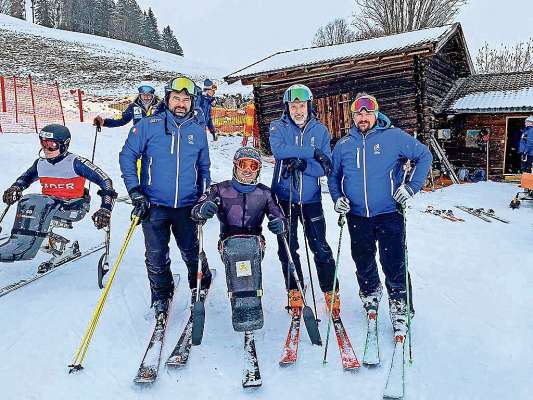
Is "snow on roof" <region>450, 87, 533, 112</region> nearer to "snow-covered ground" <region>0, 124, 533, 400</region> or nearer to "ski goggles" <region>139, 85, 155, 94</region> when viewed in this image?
"snow-covered ground" <region>0, 124, 533, 400</region>

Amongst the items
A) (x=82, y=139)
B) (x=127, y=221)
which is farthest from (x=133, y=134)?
(x=82, y=139)

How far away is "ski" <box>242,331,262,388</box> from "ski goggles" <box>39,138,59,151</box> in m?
3.09

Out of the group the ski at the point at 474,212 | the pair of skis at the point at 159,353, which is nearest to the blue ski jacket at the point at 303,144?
the pair of skis at the point at 159,353

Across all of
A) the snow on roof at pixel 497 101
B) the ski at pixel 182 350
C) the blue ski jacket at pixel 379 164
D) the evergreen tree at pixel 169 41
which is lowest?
the ski at pixel 182 350

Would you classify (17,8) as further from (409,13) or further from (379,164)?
(379,164)

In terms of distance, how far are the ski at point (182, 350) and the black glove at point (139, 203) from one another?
1.08 meters

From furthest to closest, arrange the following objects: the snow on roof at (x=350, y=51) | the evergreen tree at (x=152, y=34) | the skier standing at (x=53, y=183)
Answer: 1. the evergreen tree at (x=152, y=34)
2. the snow on roof at (x=350, y=51)
3. the skier standing at (x=53, y=183)

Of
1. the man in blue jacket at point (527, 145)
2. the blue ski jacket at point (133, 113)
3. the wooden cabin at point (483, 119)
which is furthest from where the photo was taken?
the wooden cabin at point (483, 119)

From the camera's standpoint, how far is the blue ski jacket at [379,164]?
3.84m

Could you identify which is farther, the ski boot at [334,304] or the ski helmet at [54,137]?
the ski helmet at [54,137]

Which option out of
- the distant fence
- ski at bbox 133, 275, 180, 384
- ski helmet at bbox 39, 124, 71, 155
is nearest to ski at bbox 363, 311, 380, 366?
ski at bbox 133, 275, 180, 384

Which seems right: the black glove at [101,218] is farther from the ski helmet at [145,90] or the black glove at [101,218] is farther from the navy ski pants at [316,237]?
the ski helmet at [145,90]

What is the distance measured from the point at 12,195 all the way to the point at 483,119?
15.4 m

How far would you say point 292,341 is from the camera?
3.77m
